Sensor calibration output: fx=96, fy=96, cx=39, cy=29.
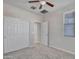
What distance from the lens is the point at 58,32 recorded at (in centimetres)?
632

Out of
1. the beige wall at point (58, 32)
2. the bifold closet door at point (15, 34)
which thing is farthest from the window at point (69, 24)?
the bifold closet door at point (15, 34)

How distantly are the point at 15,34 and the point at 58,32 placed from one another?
9.02 feet

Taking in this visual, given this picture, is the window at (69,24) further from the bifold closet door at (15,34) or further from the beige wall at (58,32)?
the bifold closet door at (15,34)

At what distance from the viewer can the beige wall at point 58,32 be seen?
5238 millimetres

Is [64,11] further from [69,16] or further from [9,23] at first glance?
[9,23]

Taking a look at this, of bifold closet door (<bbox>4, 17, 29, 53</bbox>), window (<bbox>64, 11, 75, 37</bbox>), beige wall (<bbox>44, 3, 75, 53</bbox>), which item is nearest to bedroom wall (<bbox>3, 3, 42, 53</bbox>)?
bifold closet door (<bbox>4, 17, 29, 53</bbox>)

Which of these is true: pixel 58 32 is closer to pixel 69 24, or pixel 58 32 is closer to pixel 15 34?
pixel 69 24

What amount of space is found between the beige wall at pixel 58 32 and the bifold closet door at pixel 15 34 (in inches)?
71.8

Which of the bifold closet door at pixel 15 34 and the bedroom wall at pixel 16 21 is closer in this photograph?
the bifold closet door at pixel 15 34

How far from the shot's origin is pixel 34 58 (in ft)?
13.8

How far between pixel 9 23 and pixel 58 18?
3.13 m

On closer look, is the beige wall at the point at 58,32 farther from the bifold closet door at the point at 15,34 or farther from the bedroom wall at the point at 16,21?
the bifold closet door at the point at 15,34

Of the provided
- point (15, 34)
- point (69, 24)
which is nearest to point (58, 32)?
point (69, 24)
